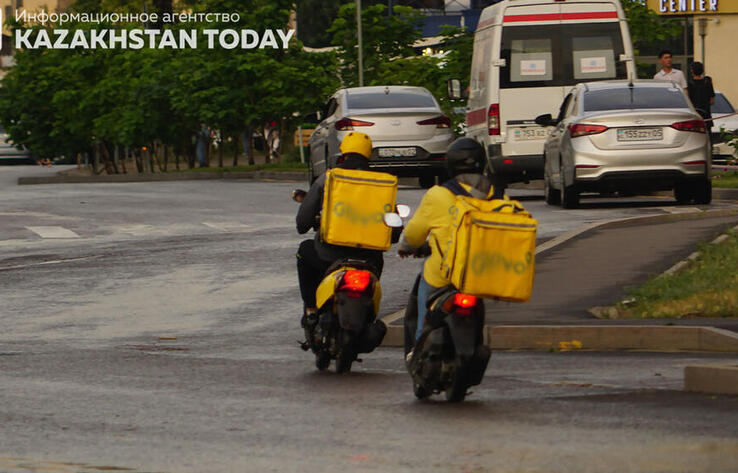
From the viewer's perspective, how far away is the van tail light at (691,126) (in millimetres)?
21781

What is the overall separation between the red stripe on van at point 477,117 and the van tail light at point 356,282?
15641 mm

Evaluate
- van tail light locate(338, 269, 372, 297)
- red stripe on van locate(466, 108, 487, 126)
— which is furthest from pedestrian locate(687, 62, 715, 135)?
van tail light locate(338, 269, 372, 297)

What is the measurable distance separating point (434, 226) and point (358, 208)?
5.06 ft

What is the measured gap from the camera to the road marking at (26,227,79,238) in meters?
21.9

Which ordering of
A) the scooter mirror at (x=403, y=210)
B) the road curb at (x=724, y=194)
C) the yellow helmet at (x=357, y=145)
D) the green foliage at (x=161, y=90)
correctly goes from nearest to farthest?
the scooter mirror at (x=403, y=210)
the yellow helmet at (x=357, y=145)
the road curb at (x=724, y=194)
the green foliage at (x=161, y=90)

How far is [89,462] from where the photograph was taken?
7.00m

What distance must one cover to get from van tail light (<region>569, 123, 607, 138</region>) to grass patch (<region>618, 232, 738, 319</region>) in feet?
27.6

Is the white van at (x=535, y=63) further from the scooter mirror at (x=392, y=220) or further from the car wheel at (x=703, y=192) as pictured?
the scooter mirror at (x=392, y=220)

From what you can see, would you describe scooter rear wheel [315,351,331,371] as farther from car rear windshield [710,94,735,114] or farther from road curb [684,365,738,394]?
car rear windshield [710,94,735,114]

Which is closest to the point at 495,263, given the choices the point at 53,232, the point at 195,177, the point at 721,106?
the point at 53,232

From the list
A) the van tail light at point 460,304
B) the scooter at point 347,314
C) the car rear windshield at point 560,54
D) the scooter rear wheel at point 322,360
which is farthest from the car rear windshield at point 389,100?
the van tail light at point 460,304

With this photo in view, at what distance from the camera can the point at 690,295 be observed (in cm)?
1207

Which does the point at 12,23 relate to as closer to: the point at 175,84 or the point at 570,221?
the point at 175,84

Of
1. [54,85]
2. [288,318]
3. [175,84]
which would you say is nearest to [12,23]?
[54,85]
